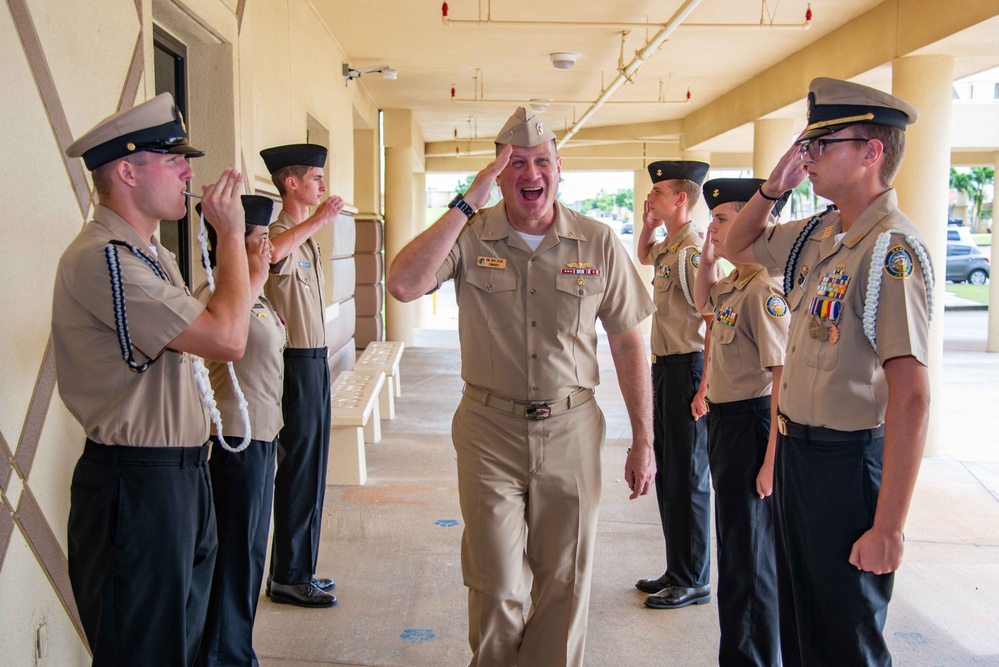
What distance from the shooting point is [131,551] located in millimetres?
2131

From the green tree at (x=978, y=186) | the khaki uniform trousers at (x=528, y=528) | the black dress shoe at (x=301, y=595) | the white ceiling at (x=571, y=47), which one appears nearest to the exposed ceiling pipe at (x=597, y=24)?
the white ceiling at (x=571, y=47)

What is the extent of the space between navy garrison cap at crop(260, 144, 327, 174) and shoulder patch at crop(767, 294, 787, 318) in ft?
6.68

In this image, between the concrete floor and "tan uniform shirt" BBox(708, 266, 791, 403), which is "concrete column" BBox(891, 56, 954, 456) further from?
"tan uniform shirt" BBox(708, 266, 791, 403)

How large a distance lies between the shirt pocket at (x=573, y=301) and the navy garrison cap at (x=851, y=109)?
0.79 metres

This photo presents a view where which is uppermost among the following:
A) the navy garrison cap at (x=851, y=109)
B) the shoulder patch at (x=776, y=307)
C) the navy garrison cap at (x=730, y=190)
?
the navy garrison cap at (x=851, y=109)

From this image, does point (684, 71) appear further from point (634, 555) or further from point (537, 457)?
point (537, 457)

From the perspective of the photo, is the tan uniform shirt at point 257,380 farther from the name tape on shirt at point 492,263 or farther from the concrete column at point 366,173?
the concrete column at point 366,173

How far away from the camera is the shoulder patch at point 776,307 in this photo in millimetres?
3074

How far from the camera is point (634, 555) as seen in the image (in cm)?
459

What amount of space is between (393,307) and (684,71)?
5872 millimetres

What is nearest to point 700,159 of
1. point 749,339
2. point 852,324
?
point 749,339

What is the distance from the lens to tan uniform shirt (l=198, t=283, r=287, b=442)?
3045 millimetres

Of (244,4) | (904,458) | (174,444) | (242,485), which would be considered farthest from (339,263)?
(904,458)

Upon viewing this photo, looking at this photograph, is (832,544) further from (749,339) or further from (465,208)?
(465,208)
